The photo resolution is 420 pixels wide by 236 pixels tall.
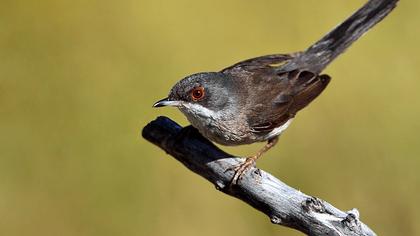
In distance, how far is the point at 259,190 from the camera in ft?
13.7

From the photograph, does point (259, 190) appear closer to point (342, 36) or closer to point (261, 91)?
point (261, 91)

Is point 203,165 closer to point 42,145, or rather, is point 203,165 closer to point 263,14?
point 42,145

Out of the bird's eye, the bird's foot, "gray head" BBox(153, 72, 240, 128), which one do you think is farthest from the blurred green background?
the bird's foot

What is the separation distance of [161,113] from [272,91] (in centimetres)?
145

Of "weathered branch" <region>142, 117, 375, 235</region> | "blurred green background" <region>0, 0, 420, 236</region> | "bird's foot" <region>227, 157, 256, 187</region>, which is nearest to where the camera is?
"weathered branch" <region>142, 117, 375, 235</region>

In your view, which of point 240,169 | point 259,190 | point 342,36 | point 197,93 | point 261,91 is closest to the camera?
point 259,190

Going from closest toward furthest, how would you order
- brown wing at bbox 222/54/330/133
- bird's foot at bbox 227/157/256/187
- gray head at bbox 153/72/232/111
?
bird's foot at bbox 227/157/256/187, gray head at bbox 153/72/232/111, brown wing at bbox 222/54/330/133

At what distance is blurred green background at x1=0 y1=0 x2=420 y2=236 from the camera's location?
623 cm

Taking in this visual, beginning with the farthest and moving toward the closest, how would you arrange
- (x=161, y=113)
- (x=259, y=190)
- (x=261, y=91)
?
(x=161, y=113) → (x=261, y=91) → (x=259, y=190)

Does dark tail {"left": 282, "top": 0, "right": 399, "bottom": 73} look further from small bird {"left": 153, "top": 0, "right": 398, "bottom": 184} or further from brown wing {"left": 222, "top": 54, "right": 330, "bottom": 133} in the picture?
brown wing {"left": 222, "top": 54, "right": 330, "bottom": 133}

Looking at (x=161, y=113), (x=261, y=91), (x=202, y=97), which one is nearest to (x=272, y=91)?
(x=261, y=91)

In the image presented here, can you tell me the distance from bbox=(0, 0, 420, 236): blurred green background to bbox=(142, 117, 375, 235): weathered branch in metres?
1.56

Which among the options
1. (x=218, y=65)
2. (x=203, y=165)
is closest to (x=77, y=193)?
(x=218, y=65)

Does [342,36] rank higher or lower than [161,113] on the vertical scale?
higher
